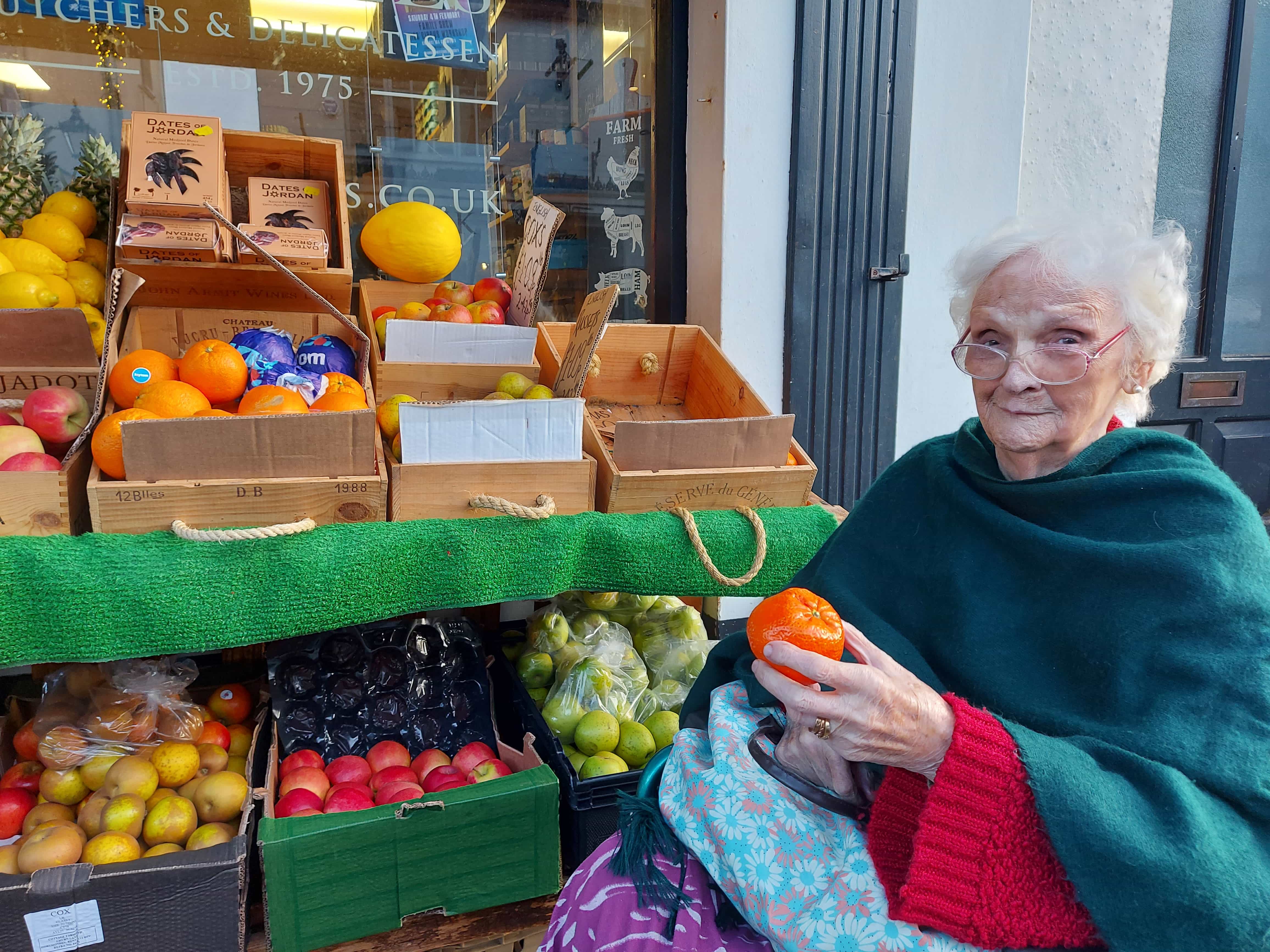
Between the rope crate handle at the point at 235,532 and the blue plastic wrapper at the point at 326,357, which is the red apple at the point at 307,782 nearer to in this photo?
the rope crate handle at the point at 235,532

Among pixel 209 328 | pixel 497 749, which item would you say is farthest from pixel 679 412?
pixel 209 328

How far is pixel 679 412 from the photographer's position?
2.76 metres

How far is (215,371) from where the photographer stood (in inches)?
76.9

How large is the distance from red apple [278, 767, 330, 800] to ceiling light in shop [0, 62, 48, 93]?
2.49 metres

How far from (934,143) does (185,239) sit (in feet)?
8.47

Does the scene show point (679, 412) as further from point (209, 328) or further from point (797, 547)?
point (209, 328)

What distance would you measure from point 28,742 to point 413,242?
1.74 meters

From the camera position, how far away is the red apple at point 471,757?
6.91 ft

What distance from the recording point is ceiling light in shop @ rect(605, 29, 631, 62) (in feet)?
10.4

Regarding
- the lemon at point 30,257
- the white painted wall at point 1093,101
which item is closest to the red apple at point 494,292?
the lemon at point 30,257

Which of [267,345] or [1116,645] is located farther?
[267,345]

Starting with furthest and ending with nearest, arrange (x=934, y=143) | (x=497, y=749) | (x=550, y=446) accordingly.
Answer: (x=934, y=143)
(x=497, y=749)
(x=550, y=446)

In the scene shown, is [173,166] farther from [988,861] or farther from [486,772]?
[988,861]

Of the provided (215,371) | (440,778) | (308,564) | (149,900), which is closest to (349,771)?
(440,778)
